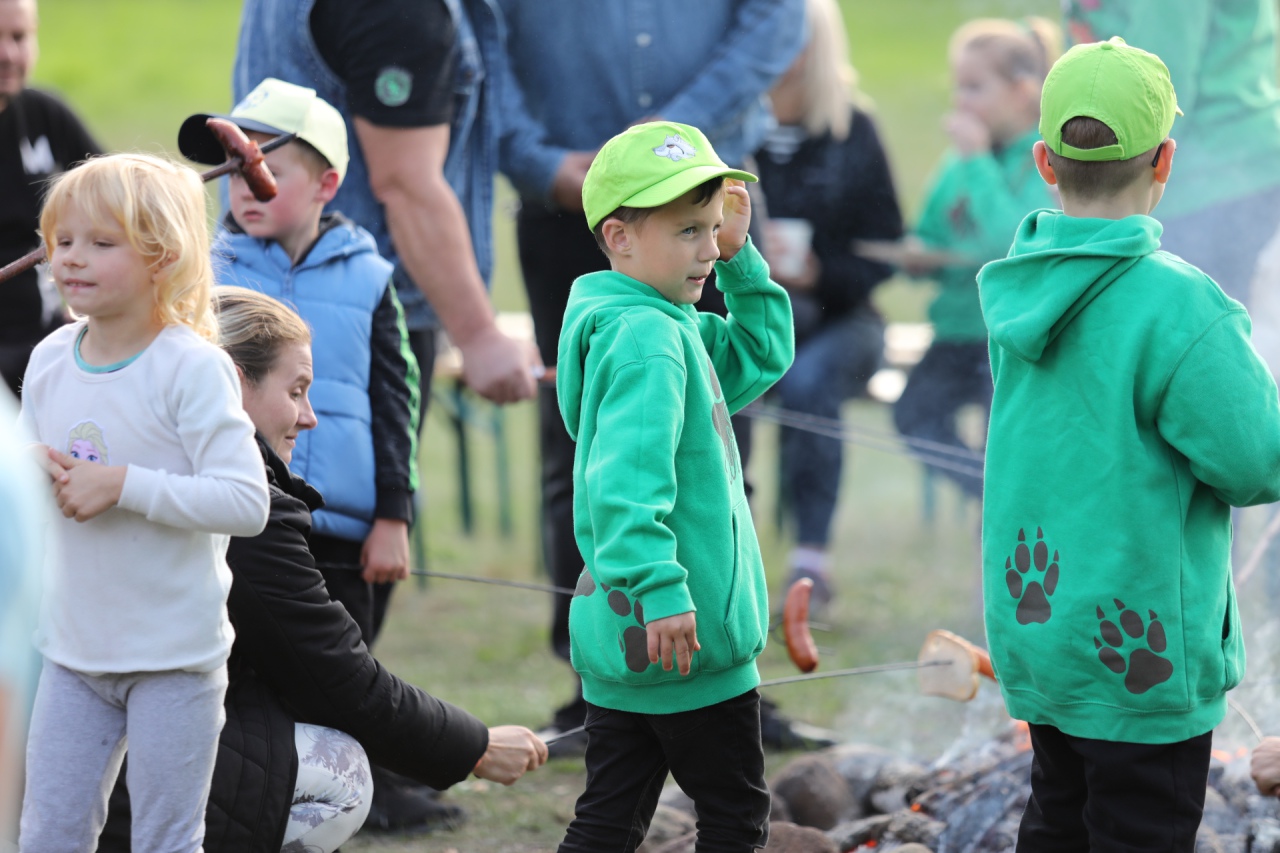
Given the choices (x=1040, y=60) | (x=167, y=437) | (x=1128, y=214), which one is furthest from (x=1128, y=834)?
(x=1040, y=60)

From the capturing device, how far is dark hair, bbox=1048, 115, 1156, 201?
2.09 m

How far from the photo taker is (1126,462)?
206 centimetres

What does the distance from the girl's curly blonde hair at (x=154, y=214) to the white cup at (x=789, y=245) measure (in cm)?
324

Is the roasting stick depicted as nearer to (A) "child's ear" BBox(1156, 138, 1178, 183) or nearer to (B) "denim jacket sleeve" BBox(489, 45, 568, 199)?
(B) "denim jacket sleeve" BBox(489, 45, 568, 199)

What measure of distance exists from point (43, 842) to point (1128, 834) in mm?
1434

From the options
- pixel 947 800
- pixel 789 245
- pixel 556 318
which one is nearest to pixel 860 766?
pixel 947 800

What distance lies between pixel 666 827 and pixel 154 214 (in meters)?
1.60

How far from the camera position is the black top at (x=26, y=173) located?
374cm

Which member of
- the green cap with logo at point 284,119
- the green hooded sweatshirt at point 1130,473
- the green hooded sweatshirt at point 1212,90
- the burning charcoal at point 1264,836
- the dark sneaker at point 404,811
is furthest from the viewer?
the green hooded sweatshirt at point 1212,90

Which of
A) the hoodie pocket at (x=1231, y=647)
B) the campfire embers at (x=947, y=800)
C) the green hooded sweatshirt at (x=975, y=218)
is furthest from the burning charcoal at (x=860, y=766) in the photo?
the green hooded sweatshirt at (x=975, y=218)

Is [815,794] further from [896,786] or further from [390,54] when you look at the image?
[390,54]

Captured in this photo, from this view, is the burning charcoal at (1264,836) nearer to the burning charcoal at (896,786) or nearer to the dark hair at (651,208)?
the burning charcoal at (896,786)

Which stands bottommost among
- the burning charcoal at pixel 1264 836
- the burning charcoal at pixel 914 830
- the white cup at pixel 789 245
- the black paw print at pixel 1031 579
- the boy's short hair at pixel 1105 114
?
the burning charcoal at pixel 914 830

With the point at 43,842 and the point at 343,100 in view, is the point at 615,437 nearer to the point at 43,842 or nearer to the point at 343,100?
the point at 43,842
